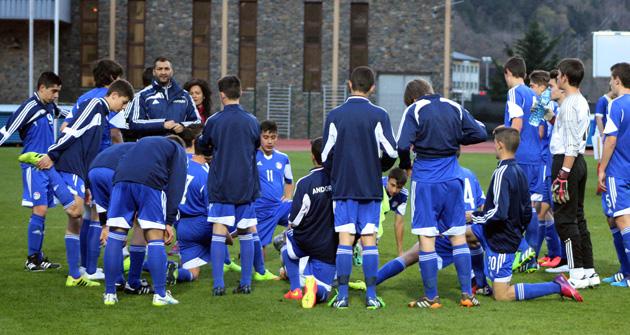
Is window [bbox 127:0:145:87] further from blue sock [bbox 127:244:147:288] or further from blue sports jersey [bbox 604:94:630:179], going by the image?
blue sports jersey [bbox 604:94:630:179]

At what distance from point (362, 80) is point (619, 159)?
2.82 meters

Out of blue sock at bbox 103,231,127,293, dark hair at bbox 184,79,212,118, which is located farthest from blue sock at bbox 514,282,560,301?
dark hair at bbox 184,79,212,118

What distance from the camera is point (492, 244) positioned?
9.14m

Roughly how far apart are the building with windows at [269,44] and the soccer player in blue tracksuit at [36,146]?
39.2 m

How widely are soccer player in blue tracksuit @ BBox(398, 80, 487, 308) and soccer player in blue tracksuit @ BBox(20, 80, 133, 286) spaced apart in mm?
2706

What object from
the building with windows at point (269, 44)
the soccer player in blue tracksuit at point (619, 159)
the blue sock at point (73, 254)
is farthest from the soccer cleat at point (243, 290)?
the building with windows at point (269, 44)

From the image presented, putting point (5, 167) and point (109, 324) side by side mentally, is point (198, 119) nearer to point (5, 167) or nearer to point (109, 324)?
point (109, 324)

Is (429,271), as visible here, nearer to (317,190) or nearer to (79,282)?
(317,190)

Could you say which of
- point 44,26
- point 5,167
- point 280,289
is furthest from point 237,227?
point 44,26

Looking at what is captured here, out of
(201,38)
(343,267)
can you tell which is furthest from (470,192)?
(201,38)

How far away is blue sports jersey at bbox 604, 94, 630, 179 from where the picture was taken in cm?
995

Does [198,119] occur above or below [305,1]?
below

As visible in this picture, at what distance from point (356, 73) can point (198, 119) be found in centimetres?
283

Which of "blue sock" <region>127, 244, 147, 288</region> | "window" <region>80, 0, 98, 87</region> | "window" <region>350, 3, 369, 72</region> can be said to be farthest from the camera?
"window" <region>350, 3, 369, 72</region>
